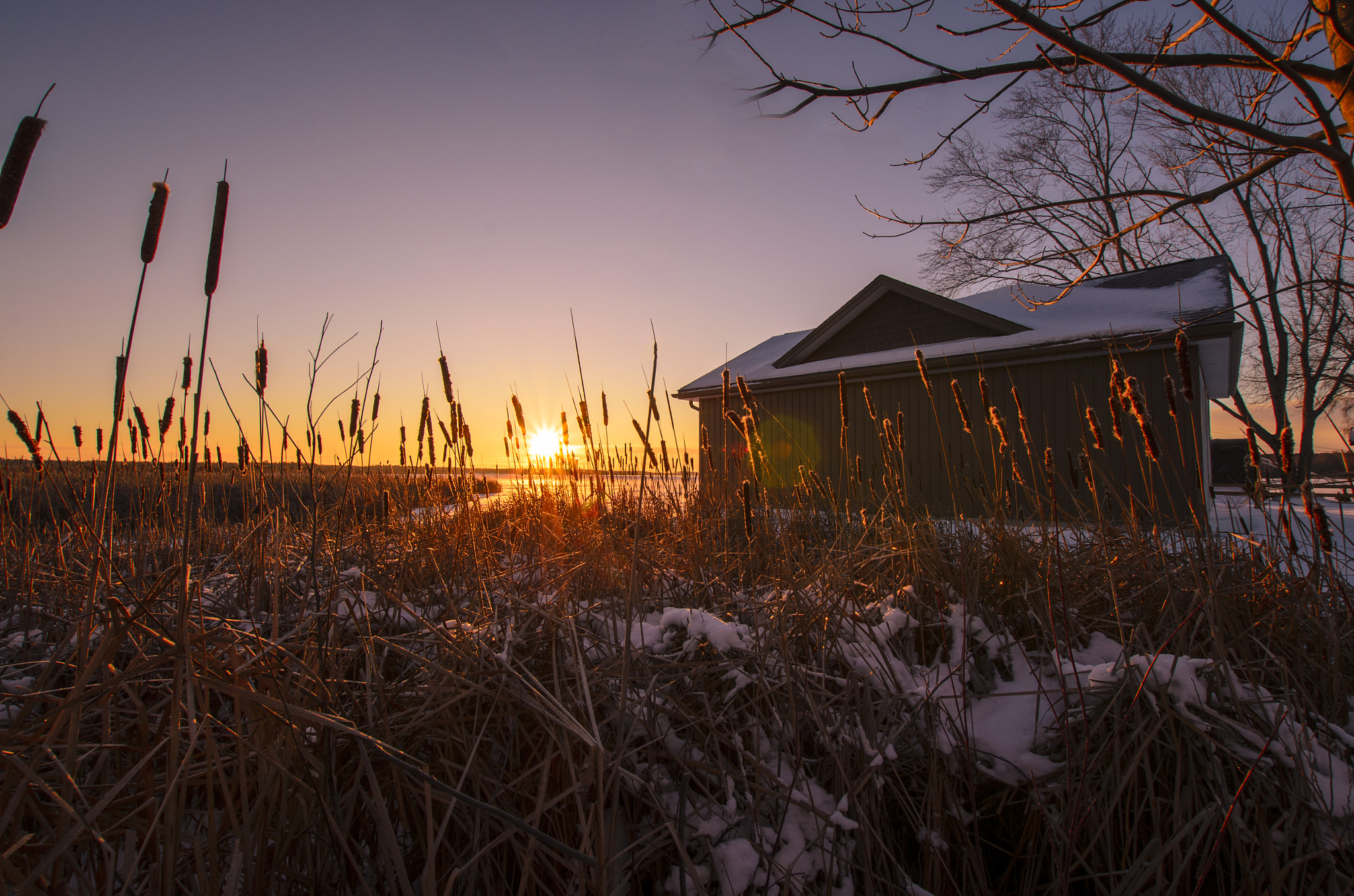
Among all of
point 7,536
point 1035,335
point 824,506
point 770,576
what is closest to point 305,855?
point 770,576

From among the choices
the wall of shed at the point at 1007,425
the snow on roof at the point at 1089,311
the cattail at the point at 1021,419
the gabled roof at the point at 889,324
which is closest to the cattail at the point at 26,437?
the cattail at the point at 1021,419

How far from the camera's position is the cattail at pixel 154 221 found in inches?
33.6

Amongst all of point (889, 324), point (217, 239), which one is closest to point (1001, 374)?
point (889, 324)

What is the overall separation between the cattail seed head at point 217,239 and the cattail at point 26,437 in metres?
2.05

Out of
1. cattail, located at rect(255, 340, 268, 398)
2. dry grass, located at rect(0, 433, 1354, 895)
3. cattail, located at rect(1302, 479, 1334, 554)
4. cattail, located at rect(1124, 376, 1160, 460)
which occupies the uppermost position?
cattail, located at rect(255, 340, 268, 398)

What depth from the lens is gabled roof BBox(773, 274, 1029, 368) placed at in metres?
9.67

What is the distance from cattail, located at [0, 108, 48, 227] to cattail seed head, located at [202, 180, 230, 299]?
0.62ft

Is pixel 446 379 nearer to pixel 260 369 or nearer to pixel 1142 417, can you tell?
pixel 260 369

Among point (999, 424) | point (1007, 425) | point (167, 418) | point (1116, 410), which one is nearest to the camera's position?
point (1116, 410)

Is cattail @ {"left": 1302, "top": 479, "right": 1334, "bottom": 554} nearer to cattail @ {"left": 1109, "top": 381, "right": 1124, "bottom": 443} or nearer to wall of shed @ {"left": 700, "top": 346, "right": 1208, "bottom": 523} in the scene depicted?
cattail @ {"left": 1109, "top": 381, "right": 1124, "bottom": 443}

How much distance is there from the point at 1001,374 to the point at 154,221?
32.0ft

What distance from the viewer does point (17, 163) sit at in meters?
0.74

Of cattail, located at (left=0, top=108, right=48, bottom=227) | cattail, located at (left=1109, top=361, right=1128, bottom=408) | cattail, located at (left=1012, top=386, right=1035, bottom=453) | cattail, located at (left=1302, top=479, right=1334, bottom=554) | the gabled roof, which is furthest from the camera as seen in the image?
the gabled roof

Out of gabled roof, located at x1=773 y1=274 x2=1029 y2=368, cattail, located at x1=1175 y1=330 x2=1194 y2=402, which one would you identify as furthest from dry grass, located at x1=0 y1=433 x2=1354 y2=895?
gabled roof, located at x1=773 y1=274 x2=1029 y2=368
